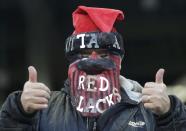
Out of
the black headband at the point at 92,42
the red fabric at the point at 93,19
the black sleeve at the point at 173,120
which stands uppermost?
the red fabric at the point at 93,19

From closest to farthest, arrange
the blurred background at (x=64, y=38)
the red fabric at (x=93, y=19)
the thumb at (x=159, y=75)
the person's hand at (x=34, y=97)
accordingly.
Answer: the person's hand at (x=34, y=97) → the thumb at (x=159, y=75) → the red fabric at (x=93, y=19) → the blurred background at (x=64, y=38)

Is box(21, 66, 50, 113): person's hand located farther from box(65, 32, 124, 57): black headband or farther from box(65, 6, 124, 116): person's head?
box(65, 32, 124, 57): black headband

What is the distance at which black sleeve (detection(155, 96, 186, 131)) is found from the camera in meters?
4.25

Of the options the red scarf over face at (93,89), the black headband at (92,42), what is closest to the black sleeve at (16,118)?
Answer: the red scarf over face at (93,89)

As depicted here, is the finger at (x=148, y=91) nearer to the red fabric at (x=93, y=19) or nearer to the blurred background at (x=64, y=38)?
the red fabric at (x=93, y=19)

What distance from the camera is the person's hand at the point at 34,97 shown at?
415cm

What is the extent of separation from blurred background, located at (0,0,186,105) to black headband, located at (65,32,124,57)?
22.6ft

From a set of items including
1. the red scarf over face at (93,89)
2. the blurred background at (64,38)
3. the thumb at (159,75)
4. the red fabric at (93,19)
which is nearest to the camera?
the thumb at (159,75)

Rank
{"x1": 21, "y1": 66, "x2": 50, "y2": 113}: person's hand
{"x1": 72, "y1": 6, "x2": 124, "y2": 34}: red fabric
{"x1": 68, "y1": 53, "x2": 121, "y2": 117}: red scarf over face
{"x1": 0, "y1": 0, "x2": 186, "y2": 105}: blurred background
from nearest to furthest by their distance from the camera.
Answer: {"x1": 21, "y1": 66, "x2": 50, "y2": 113}: person's hand < {"x1": 68, "y1": 53, "x2": 121, "y2": 117}: red scarf over face < {"x1": 72, "y1": 6, "x2": 124, "y2": 34}: red fabric < {"x1": 0, "y1": 0, "x2": 186, "y2": 105}: blurred background

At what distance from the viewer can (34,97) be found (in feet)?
13.7

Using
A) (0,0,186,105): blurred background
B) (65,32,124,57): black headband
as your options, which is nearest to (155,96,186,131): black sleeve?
Result: (65,32,124,57): black headband

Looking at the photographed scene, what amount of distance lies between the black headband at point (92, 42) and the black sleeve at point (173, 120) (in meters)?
0.47

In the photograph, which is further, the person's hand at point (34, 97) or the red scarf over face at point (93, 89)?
the red scarf over face at point (93, 89)

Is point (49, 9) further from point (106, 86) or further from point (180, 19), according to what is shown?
point (106, 86)
